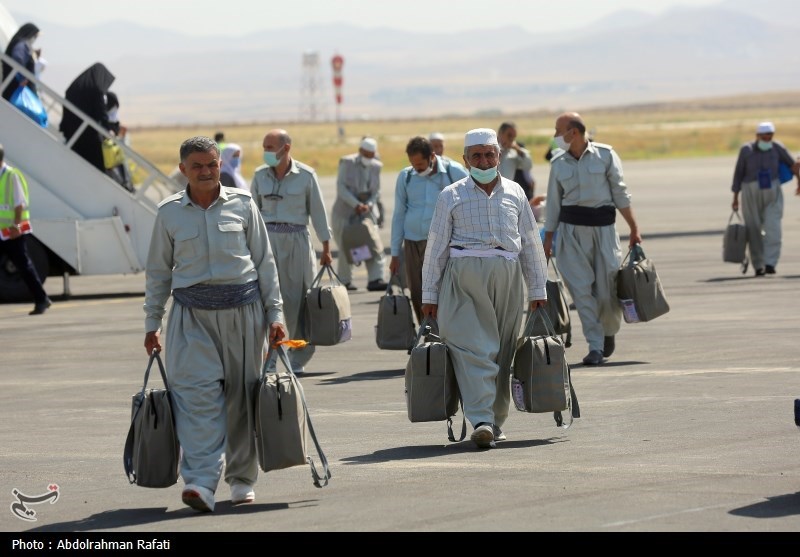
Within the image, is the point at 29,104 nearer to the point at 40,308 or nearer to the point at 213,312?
the point at 40,308

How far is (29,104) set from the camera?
20.9 metres

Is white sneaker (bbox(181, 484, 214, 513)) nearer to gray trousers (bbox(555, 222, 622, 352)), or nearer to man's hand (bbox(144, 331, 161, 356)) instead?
man's hand (bbox(144, 331, 161, 356))

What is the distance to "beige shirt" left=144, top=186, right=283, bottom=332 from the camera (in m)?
8.07

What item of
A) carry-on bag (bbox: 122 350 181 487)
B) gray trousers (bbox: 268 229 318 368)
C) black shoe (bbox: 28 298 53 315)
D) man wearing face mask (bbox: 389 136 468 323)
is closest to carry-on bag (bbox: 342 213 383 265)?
black shoe (bbox: 28 298 53 315)

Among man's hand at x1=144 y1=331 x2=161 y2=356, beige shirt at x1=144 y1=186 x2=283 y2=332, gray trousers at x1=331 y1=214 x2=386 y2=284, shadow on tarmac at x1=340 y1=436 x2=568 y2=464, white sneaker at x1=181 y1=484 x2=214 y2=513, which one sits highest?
beige shirt at x1=144 y1=186 x2=283 y2=332

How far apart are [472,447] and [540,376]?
0.58 m

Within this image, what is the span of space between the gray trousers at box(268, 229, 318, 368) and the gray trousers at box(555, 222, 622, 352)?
207 centimetres

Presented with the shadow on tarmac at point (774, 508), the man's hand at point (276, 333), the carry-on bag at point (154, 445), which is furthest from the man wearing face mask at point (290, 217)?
the shadow on tarmac at point (774, 508)

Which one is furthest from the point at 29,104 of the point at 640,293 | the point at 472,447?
the point at 472,447

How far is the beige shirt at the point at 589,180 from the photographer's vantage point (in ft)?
43.3

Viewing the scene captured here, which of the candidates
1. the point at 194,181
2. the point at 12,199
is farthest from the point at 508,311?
the point at 12,199

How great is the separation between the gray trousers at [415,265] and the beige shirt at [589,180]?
128 cm

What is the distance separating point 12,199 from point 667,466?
37.4 ft
